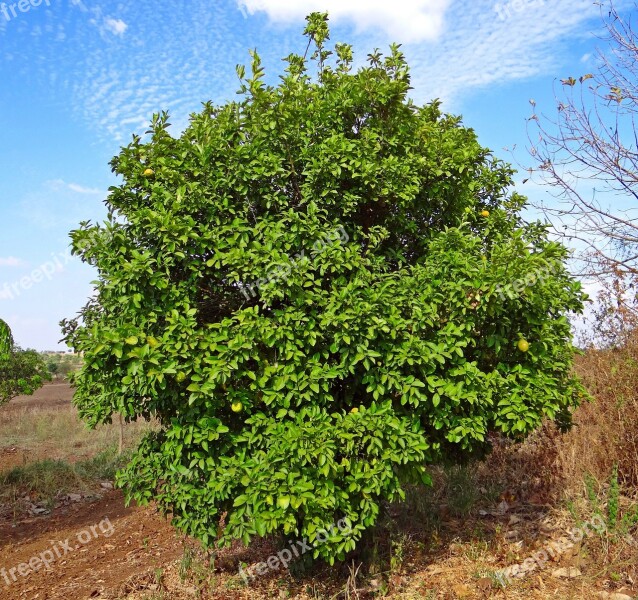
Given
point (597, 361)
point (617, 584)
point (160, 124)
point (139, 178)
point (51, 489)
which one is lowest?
point (617, 584)

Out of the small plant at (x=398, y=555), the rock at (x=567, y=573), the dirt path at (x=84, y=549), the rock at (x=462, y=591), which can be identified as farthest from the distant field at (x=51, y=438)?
the rock at (x=567, y=573)

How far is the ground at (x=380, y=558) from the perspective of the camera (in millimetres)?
5246

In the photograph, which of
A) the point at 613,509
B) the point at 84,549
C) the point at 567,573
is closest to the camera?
the point at 567,573

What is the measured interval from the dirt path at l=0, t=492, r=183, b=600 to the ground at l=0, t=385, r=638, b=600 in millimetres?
19

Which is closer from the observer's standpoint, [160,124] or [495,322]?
[495,322]

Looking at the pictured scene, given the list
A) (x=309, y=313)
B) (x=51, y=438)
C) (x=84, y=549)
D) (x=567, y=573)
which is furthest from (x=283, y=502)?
(x=51, y=438)

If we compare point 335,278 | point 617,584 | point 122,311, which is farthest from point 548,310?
point 122,311

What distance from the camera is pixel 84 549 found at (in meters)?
7.41

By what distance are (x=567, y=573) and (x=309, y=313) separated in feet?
11.4

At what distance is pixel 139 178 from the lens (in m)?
5.11

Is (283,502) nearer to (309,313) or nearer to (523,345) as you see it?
(309,313)

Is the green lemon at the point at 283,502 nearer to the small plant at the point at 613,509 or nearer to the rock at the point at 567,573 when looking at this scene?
the rock at the point at 567,573

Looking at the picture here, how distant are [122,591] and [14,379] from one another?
580 cm

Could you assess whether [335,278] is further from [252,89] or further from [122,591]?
[122,591]
